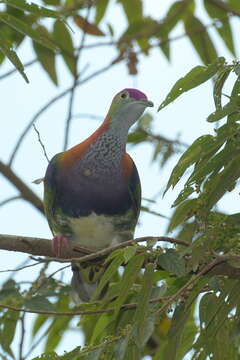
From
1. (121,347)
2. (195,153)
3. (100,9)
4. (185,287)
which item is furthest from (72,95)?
(121,347)

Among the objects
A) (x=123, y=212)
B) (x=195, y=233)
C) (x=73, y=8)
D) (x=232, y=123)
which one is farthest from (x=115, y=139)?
(x=232, y=123)

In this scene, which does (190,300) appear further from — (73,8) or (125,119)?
(73,8)

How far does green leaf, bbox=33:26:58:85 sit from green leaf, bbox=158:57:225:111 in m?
2.08

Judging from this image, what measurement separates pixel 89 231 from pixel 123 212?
20 centimetres

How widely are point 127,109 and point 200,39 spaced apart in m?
0.72

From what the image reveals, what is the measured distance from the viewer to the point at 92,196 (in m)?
4.16

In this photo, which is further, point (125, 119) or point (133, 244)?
point (125, 119)

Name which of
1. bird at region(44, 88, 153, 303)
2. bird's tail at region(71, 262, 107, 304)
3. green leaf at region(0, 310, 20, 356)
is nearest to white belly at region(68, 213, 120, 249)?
bird at region(44, 88, 153, 303)

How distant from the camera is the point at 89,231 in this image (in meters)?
4.17

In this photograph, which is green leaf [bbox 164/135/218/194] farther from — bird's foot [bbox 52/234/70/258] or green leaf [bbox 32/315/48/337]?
green leaf [bbox 32/315/48/337]

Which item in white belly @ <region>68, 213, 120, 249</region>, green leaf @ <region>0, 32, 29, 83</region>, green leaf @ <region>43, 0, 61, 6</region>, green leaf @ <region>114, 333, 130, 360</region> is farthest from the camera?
green leaf @ <region>43, 0, 61, 6</region>

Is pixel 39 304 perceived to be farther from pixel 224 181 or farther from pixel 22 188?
pixel 22 188

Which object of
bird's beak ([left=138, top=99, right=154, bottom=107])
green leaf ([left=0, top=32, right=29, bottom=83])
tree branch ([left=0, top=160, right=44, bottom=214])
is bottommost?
green leaf ([left=0, top=32, right=29, bottom=83])

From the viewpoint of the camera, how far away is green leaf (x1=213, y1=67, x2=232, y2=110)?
2.51 meters
